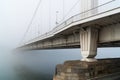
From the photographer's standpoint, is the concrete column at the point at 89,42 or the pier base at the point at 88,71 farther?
Answer: the concrete column at the point at 89,42

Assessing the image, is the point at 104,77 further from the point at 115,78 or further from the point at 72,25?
the point at 72,25

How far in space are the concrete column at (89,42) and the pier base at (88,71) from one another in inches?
45.4

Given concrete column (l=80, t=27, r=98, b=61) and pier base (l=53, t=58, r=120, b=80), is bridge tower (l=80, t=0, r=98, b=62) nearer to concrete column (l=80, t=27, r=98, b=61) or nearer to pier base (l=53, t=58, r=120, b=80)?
concrete column (l=80, t=27, r=98, b=61)

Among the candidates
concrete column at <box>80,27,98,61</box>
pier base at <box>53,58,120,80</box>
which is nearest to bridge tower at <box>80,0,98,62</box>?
concrete column at <box>80,27,98,61</box>

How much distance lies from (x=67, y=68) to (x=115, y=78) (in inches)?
146

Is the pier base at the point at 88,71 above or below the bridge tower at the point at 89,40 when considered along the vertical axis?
below

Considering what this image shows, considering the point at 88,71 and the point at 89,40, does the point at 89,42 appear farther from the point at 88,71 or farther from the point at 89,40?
the point at 88,71

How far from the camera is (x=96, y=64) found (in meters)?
12.2

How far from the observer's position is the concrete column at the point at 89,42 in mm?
13533

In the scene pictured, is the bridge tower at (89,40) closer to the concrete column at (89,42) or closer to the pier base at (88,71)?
the concrete column at (89,42)

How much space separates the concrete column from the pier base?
115 centimetres

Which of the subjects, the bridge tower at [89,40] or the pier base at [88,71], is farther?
the bridge tower at [89,40]

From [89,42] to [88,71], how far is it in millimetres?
2580

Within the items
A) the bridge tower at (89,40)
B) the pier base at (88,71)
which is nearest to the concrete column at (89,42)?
the bridge tower at (89,40)
